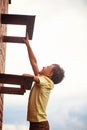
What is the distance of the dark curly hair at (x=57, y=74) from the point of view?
11.8 ft

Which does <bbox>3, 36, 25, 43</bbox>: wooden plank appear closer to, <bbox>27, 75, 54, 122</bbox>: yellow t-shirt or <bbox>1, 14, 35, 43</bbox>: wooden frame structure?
<bbox>1, 14, 35, 43</bbox>: wooden frame structure

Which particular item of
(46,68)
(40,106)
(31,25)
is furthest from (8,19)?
(40,106)

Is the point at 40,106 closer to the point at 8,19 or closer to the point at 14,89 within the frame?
the point at 14,89

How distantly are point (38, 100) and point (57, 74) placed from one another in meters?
0.41

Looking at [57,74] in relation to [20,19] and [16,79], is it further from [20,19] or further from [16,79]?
[20,19]

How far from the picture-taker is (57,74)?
361cm

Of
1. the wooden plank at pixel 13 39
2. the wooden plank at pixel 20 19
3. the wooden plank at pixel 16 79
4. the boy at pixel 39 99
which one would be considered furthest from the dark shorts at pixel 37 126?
the wooden plank at pixel 20 19

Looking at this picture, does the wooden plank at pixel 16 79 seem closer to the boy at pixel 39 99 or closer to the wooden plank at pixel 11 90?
the boy at pixel 39 99

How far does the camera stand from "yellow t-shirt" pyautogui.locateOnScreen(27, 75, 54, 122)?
10.9 feet

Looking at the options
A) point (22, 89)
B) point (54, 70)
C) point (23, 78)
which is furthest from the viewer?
point (22, 89)

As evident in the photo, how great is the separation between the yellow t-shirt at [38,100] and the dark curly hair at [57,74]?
0.17 meters

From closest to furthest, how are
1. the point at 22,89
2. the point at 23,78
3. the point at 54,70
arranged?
the point at 23,78 → the point at 54,70 → the point at 22,89

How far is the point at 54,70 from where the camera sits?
3588mm

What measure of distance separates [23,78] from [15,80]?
0.43 ft
